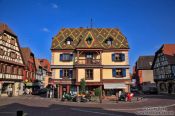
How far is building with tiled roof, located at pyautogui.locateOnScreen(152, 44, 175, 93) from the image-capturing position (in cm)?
4426

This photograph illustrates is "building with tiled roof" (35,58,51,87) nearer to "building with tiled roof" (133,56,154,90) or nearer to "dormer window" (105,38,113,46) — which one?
"dormer window" (105,38,113,46)

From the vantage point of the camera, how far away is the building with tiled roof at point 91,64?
32500mm

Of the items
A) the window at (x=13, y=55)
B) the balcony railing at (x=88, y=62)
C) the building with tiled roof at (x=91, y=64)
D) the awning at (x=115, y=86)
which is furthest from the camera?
the window at (x=13, y=55)

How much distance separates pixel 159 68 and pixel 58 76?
3000cm

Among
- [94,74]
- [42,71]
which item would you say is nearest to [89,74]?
[94,74]

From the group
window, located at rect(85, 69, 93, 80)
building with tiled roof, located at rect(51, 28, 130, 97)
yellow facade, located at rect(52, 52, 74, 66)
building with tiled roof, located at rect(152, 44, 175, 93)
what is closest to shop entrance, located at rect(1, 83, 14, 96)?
building with tiled roof, located at rect(51, 28, 130, 97)

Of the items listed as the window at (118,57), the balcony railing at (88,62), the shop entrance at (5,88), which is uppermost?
the window at (118,57)

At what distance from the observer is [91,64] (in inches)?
1284

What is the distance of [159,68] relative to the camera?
166 feet

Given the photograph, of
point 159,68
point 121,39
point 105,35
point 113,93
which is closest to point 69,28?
point 105,35

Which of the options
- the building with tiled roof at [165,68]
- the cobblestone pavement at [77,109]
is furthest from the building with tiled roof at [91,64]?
the building with tiled roof at [165,68]

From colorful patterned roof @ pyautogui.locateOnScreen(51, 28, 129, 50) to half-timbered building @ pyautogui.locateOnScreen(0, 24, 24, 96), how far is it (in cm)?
915

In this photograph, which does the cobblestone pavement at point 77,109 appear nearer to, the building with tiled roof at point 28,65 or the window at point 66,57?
the window at point 66,57

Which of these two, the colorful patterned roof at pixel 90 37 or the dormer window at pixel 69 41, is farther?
the dormer window at pixel 69 41
